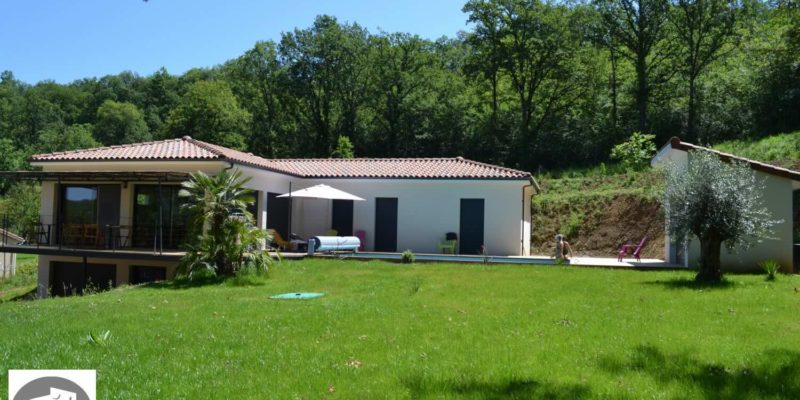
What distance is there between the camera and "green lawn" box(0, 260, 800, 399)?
18.3 ft

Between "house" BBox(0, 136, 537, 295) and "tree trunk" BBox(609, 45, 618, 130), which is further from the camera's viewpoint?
"tree trunk" BBox(609, 45, 618, 130)

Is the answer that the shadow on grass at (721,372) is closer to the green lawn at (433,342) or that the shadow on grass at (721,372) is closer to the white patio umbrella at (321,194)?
the green lawn at (433,342)

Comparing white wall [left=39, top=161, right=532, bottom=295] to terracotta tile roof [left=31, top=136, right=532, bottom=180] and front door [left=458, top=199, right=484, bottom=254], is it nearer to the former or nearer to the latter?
front door [left=458, top=199, right=484, bottom=254]

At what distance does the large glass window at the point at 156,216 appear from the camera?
1931cm

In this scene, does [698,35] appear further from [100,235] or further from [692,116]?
[100,235]

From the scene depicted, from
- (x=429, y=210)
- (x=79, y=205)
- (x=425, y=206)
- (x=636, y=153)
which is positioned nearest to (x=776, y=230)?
(x=429, y=210)

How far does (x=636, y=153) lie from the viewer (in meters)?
33.3

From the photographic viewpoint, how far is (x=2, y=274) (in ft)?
106

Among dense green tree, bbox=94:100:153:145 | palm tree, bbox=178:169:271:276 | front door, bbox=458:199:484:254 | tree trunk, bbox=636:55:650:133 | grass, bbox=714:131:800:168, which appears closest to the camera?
palm tree, bbox=178:169:271:276

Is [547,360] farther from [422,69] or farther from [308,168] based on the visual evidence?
[422,69]

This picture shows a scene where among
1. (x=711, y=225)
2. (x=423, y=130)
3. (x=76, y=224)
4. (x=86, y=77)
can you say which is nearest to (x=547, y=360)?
(x=711, y=225)

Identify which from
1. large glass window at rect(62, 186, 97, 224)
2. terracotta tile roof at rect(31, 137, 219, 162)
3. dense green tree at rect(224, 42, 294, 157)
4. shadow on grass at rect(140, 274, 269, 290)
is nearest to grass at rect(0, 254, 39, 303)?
large glass window at rect(62, 186, 97, 224)

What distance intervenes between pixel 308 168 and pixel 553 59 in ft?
76.2

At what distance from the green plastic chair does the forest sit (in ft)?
62.8
